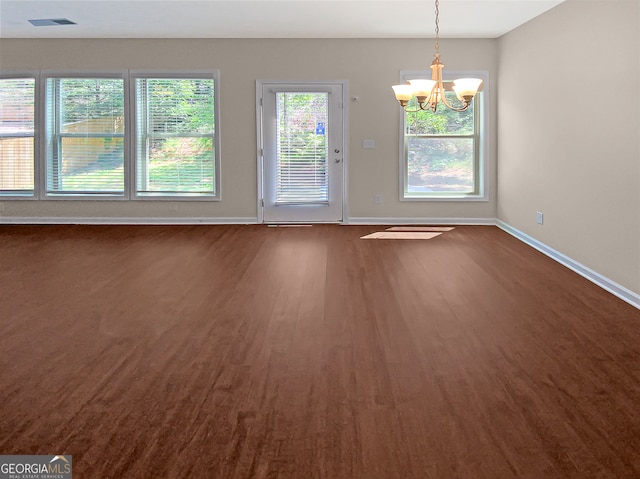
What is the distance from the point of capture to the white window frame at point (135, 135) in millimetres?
8680

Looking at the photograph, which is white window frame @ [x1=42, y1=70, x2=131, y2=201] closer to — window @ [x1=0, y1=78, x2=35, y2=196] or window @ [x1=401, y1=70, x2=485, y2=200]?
window @ [x1=0, y1=78, x2=35, y2=196]

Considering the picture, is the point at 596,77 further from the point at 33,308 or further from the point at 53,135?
the point at 53,135

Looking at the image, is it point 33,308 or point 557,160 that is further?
point 557,160

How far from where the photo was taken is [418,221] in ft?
29.1

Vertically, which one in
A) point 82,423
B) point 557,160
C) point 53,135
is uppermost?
point 53,135

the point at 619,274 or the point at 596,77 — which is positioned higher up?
the point at 596,77

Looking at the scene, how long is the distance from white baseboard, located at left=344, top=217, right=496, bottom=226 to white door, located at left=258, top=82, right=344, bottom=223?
0.83 feet

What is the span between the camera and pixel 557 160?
6395 millimetres

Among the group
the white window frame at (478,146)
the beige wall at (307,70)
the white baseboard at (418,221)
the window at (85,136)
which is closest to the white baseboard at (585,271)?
the white baseboard at (418,221)

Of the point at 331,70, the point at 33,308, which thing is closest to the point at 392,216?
the point at 331,70

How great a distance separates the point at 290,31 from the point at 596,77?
12.9 feet

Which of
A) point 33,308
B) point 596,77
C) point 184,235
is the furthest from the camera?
point 184,235

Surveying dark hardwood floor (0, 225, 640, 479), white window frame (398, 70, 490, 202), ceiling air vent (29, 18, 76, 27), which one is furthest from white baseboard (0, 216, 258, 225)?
dark hardwood floor (0, 225, 640, 479)

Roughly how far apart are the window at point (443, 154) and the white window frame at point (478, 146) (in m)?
0.01
